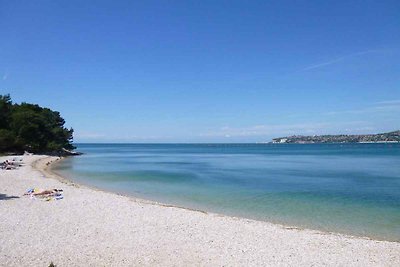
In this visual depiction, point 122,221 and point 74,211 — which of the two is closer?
point 122,221

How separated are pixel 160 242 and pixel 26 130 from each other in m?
59.9

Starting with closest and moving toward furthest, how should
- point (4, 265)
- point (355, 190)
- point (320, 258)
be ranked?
point (4, 265)
point (320, 258)
point (355, 190)

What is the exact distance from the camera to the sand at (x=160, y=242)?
10.2m

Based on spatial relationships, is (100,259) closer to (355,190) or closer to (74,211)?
(74,211)

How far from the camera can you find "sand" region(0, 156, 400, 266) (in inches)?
401

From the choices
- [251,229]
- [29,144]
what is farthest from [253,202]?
[29,144]

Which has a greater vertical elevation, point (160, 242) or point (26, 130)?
point (26, 130)

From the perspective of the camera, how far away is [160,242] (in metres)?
12.0

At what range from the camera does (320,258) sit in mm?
10719

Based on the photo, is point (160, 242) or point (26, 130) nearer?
point (160, 242)

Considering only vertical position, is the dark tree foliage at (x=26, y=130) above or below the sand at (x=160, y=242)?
above

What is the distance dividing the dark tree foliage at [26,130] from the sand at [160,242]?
50668mm

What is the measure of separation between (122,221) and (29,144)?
204ft

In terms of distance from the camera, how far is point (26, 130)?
212 feet
